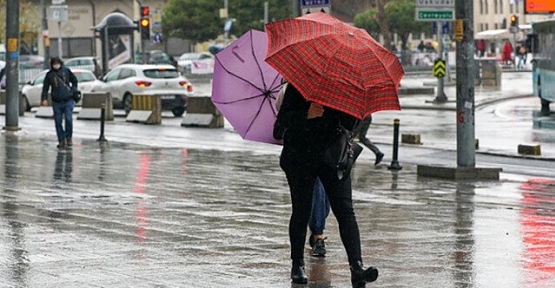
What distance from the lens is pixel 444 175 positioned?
62.7ft

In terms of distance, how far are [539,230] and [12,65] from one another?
20664mm

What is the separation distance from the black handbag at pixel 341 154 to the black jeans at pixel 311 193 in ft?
0.14

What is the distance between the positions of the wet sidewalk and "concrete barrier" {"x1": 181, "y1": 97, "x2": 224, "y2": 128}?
37.5ft

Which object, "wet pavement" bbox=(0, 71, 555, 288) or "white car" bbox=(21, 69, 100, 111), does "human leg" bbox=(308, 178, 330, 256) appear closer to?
"wet pavement" bbox=(0, 71, 555, 288)

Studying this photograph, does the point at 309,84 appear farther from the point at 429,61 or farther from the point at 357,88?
the point at 429,61

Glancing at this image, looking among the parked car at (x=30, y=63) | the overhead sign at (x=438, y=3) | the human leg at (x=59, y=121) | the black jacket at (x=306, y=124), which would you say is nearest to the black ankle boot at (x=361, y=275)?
the black jacket at (x=306, y=124)

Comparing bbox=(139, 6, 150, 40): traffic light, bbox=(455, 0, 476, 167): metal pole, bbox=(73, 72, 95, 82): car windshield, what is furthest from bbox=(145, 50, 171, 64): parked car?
bbox=(455, 0, 476, 167): metal pole

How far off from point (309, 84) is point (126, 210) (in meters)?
5.85

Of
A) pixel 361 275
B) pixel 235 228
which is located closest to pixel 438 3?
pixel 235 228

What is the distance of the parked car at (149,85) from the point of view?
38.4 meters

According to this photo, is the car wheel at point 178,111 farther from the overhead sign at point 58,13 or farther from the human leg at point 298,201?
the human leg at point 298,201

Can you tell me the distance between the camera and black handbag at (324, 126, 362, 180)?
9195 mm

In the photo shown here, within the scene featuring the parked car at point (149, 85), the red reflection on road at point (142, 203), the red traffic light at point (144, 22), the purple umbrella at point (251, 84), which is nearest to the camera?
the purple umbrella at point (251, 84)

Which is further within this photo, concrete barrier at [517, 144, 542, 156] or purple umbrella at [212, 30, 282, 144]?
concrete barrier at [517, 144, 542, 156]
